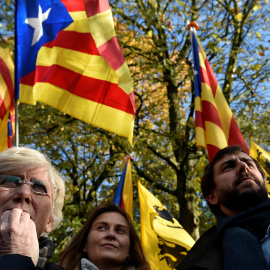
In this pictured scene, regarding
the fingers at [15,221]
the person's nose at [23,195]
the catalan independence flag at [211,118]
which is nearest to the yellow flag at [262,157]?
the catalan independence flag at [211,118]

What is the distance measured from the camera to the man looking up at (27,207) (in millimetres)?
1742

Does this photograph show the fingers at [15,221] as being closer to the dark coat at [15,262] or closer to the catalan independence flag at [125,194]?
the dark coat at [15,262]

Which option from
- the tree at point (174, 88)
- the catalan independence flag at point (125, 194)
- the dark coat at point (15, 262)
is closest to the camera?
the dark coat at point (15, 262)

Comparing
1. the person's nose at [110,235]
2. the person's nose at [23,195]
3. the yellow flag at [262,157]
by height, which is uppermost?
the person's nose at [23,195]

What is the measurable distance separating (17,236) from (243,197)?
1.30m

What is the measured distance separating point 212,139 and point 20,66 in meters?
2.03

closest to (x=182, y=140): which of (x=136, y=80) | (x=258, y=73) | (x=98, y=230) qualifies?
(x=136, y=80)

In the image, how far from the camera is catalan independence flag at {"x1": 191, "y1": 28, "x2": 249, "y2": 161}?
14.7 ft

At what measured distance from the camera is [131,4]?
10250mm

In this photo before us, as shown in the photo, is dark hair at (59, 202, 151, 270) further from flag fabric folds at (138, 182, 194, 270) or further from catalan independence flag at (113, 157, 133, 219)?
catalan independence flag at (113, 157, 133, 219)

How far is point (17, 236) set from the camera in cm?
176

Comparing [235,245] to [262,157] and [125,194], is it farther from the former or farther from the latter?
[125,194]

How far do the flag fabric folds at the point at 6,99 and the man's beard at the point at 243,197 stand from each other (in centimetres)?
282

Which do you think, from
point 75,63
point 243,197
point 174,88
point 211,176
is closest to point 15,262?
point 243,197
